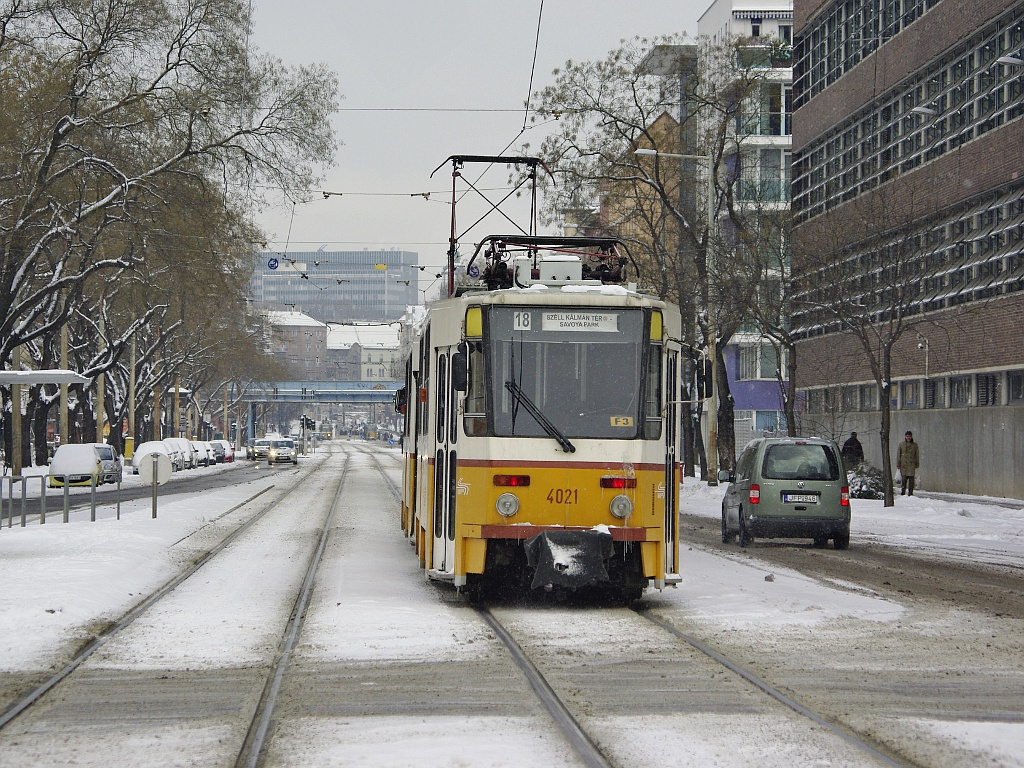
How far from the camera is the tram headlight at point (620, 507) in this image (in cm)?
1330

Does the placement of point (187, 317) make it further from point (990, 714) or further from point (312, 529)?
point (990, 714)

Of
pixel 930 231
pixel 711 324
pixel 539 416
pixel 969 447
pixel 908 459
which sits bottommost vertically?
pixel 908 459

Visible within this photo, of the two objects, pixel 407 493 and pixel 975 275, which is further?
pixel 975 275

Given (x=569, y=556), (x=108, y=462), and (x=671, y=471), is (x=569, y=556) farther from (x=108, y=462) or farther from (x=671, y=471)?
(x=108, y=462)

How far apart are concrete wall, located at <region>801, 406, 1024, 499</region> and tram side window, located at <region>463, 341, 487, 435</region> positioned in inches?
1086

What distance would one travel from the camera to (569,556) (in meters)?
13.0

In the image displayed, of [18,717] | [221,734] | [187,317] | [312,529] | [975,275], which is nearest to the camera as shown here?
[221,734]

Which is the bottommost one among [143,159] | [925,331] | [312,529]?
[312,529]

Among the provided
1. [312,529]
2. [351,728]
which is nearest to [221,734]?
[351,728]

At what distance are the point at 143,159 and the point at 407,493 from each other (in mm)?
20195

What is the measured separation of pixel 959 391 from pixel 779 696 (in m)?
35.8

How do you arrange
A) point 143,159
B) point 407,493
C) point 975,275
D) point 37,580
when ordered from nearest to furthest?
point 37,580
point 407,493
point 143,159
point 975,275

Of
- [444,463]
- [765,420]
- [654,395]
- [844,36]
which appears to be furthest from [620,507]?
[765,420]

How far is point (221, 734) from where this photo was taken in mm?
7664
